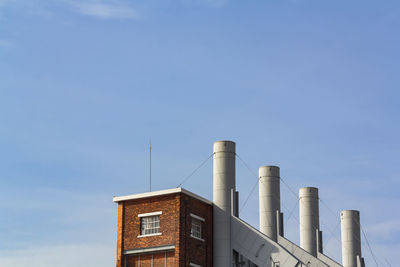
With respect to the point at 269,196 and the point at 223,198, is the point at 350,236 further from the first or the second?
the point at 223,198

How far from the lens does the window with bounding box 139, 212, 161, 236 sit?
175 feet

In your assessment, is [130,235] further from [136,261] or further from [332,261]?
[332,261]

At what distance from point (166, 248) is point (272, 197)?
20764mm

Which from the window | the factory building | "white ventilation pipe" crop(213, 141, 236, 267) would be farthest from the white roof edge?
"white ventilation pipe" crop(213, 141, 236, 267)

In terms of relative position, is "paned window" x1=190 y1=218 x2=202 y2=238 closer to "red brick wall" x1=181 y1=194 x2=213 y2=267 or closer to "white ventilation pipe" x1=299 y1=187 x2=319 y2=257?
"red brick wall" x1=181 y1=194 x2=213 y2=267

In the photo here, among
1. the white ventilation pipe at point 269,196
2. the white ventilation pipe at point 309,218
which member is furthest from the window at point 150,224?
the white ventilation pipe at point 309,218

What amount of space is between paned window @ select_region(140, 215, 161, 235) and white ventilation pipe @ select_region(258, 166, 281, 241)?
18.7 meters

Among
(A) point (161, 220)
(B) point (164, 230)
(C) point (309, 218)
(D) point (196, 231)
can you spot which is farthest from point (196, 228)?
(C) point (309, 218)

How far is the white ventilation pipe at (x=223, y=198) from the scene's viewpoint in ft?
180

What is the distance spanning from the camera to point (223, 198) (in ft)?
184

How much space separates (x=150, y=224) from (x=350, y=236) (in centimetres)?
3365

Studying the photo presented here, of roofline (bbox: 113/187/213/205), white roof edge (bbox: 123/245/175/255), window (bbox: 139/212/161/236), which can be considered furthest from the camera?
window (bbox: 139/212/161/236)

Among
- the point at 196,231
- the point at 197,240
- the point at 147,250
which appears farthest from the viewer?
the point at 196,231

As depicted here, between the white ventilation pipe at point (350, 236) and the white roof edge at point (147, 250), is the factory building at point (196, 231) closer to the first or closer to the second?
the white roof edge at point (147, 250)
